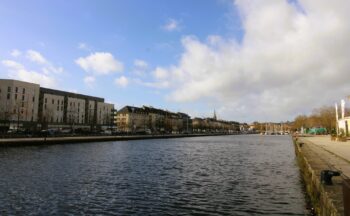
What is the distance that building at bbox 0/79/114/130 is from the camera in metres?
146

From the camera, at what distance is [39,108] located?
6594 inches

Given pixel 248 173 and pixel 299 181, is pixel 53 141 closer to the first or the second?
pixel 248 173

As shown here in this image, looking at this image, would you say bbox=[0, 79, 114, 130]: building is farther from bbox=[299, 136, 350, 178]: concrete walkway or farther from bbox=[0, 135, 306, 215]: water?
bbox=[299, 136, 350, 178]: concrete walkway

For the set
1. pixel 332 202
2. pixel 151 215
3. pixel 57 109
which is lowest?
pixel 151 215

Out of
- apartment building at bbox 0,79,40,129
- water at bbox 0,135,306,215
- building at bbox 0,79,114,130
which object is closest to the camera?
water at bbox 0,135,306,215

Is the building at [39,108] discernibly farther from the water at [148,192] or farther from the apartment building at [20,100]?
the water at [148,192]

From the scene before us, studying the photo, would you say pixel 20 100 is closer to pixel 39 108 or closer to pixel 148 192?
pixel 39 108

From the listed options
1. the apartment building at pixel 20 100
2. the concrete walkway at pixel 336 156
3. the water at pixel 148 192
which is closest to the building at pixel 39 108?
the apartment building at pixel 20 100

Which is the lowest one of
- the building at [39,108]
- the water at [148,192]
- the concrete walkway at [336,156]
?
the water at [148,192]

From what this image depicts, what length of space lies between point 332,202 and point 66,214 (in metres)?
12.6

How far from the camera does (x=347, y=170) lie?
24703 mm

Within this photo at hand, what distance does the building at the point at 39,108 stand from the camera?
478 ft

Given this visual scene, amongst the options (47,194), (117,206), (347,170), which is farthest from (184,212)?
(347,170)

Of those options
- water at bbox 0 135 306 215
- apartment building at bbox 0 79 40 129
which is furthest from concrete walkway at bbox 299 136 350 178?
apartment building at bbox 0 79 40 129
